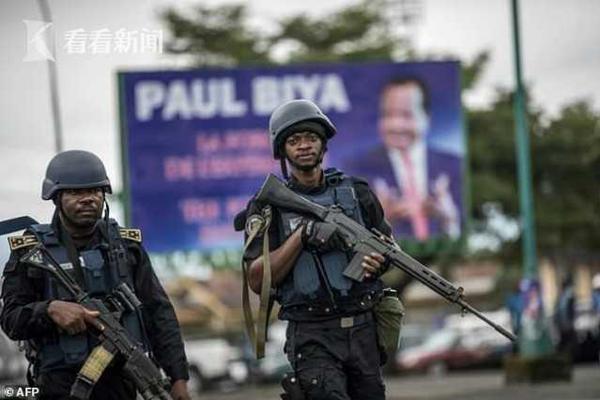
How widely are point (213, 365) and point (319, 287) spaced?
79.1 feet

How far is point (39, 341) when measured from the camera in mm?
6543

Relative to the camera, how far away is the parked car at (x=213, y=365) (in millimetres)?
30219

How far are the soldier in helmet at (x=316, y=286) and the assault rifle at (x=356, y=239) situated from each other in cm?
4

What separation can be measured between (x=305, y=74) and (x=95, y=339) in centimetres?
1680

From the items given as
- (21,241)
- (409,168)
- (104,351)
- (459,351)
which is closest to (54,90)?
(21,241)

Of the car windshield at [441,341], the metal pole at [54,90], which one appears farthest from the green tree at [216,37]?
the metal pole at [54,90]

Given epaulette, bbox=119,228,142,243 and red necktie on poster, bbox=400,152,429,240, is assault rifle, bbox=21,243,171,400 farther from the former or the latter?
red necktie on poster, bbox=400,152,429,240

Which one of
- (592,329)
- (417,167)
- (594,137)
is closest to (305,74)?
(417,167)

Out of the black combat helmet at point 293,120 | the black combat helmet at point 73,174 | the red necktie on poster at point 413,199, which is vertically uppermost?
the red necktie on poster at point 413,199

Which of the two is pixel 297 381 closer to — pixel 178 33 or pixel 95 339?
pixel 95 339

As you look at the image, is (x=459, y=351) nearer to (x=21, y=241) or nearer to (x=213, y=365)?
(x=213, y=365)

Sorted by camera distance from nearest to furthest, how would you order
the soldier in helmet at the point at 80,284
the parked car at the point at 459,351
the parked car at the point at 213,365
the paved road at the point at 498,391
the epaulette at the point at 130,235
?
the soldier in helmet at the point at 80,284
the epaulette at the point at 130,235
the paved road at the point at 498,391
the parked car at the point at 213,365
the parked car at the point at 459,351

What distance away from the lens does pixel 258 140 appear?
23.0m

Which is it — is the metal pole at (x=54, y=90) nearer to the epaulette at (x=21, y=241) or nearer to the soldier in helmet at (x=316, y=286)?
the soldier in helmet at (x=316, y=286)
